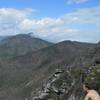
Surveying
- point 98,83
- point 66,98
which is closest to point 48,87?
point 66,98

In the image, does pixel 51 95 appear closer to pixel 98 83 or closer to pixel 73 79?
pixel 73 79

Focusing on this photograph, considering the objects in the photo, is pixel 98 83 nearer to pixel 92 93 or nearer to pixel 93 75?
pixel 93 75

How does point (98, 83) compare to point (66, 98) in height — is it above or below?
above

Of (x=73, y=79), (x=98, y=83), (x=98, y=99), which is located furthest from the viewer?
(x=73, y=79)

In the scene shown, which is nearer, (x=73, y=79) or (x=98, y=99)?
(x=98, y=99)

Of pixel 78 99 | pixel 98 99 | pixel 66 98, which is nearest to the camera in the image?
pixel 98 99

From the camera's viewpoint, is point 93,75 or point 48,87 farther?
point 48,87

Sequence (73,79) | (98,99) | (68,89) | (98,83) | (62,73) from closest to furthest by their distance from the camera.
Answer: (98,99) < (98,83) < (68,89) < (73,79) < (62,73)

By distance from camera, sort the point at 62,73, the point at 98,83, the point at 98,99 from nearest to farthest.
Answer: the point at 98,99 < the point at 98,83 < the point at 62,73

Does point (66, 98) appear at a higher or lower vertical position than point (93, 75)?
lower

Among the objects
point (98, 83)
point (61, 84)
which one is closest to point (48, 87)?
point (61, 84)
